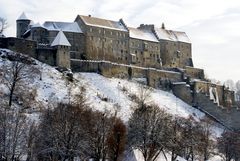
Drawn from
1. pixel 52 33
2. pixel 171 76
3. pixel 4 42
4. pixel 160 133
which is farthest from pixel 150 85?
pixel 160 133

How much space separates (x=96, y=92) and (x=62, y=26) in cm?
2097

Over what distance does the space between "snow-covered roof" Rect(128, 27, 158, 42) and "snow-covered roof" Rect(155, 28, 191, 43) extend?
2495mm

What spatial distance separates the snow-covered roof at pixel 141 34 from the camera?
122m

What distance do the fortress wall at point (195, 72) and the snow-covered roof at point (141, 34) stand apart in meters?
9.68

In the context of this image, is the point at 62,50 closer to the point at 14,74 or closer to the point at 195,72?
the point at 14,74

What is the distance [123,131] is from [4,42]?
112 feet

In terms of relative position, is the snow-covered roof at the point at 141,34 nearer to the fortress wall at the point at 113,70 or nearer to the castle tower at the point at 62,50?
the fortress wall at the point at 113,70

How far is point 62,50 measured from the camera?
94812mm

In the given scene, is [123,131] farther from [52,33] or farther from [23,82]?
[52,33]

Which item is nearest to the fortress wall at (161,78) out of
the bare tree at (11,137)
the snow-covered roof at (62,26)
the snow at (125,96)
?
the snow at (125,96)

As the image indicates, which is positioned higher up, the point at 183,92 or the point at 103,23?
the point at 103,23

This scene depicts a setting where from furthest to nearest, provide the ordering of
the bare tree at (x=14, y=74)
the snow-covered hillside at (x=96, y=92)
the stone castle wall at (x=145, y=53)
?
the stone castle wall at (x=145, y=53) → the snow-covered hillside at (x=96, y=92) → the bare tree at (x=14, y=74)

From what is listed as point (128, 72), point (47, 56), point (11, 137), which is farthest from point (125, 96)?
point (11, 137)

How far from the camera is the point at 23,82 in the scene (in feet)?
268
